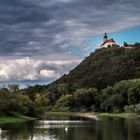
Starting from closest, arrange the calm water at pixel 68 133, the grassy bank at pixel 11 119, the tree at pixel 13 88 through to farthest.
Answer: the calm water at pixel 68 133 → the grassy bank at pixel 11 119 → the tree at pixel 13 88

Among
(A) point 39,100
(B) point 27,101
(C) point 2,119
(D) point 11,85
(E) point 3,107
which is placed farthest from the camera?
(A) point 39,100

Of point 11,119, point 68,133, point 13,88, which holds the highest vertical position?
point 13,88

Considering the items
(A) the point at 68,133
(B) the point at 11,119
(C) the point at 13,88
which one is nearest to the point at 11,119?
(B) the point at 11,119

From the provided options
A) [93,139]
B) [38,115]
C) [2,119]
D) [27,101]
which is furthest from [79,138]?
[38,115]

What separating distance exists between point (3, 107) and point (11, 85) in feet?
114

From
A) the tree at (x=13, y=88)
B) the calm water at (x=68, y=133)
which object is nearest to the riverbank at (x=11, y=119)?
the calm water at (x=68, y=133)

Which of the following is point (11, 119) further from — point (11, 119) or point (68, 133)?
point (68, 133)

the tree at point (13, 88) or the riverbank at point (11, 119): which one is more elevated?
the tree at point (13, 88)

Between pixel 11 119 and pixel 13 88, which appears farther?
pixel 13 88

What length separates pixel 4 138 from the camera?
246ft

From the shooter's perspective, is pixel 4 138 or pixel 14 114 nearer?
pixel 4 138

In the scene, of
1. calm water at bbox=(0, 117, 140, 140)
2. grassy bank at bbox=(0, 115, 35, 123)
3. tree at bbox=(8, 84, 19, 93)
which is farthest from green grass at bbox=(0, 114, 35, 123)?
tree at bbox=(8, 84, 19, 93)

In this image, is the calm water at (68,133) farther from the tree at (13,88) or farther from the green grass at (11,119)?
the tree at (13,88)

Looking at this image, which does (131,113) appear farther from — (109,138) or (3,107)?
(109,138)
